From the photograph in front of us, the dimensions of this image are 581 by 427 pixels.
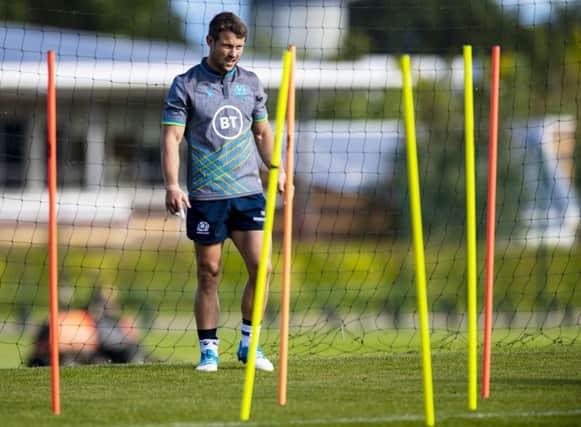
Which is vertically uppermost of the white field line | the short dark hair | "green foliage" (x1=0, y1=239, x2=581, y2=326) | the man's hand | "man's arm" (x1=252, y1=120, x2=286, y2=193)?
the short dark hair

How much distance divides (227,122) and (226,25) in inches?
20.9

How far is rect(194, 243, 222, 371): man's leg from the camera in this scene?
739cm

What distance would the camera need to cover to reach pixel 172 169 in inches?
281

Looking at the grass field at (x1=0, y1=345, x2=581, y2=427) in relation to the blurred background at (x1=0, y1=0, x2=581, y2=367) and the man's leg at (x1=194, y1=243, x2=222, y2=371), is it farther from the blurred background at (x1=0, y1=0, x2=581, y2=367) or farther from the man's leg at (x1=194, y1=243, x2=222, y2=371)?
the blurred background at (x1=0, y1=0, x2=581, y2=367)

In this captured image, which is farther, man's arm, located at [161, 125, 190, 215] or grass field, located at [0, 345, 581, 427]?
man's arm, located at [161, 125, 190, 215]

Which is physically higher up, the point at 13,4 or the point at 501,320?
the point at 13,4

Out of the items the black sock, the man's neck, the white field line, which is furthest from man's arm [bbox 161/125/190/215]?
the white field line

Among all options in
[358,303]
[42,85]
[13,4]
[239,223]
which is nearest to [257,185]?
[239,223]

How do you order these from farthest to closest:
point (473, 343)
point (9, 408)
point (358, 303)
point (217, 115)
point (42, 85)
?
point (42, 85)
point (358, 303)
point (217, 115)
point (9, 408)
point (473, 343)

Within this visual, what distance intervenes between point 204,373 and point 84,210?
16.8 m

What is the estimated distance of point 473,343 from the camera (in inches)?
230

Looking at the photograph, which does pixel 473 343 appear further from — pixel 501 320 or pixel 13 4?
pixel 13 4

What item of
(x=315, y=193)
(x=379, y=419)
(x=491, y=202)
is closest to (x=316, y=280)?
(x=315, y=193)

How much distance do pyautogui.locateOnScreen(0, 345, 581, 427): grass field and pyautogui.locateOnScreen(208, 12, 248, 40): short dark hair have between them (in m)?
1.87
